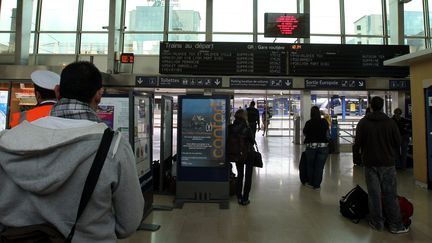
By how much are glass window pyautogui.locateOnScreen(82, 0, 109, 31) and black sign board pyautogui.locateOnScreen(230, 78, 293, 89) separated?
5877mm

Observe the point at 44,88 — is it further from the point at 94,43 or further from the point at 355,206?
the point at 94,43

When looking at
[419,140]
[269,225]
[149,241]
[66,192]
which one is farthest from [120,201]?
[419,140]

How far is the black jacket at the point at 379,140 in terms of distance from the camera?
3754 mm

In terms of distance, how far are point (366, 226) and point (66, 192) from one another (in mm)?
3862

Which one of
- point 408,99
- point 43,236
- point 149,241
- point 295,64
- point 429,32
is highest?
point 429,32

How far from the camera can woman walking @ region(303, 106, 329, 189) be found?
576 cm

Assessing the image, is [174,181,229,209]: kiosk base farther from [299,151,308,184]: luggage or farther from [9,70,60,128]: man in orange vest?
[9,70,60,128]: man in orange vest

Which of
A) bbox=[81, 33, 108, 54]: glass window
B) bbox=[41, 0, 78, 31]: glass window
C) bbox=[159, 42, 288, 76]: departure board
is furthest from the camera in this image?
bbox=[41, 0, 78, 31]: glass window

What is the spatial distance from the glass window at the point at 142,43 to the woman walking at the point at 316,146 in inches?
272

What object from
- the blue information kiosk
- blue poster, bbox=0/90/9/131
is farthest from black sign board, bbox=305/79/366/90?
blue poster, bbox=0/90/9/131

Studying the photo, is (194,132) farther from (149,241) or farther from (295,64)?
(295,64)

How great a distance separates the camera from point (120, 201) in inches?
42.1

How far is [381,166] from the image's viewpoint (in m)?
3.78

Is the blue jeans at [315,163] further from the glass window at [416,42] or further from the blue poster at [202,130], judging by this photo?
the glass window at [416,42]
